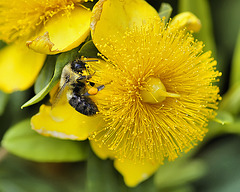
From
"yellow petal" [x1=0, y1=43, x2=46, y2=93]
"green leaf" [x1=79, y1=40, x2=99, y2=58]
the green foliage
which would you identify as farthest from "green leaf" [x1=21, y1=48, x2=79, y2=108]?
the green foliage

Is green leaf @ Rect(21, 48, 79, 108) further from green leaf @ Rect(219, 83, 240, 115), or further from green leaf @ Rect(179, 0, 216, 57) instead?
green leaf @ Rect(219, 83, 240, 115)

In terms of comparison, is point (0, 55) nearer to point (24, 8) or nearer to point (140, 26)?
point (24, 8)

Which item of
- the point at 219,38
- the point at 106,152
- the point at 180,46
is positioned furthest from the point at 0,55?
the point at 219,38

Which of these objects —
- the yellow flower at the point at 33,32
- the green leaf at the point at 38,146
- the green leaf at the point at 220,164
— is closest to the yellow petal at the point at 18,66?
the yellow flower at the point at 33,32

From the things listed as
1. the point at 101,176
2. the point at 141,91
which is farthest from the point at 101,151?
the point at 141,91

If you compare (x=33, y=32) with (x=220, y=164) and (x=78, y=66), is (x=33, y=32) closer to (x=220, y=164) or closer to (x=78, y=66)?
(x=78, y=66)

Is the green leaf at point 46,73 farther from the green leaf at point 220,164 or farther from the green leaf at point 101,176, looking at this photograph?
the green leaf at point 220,164
